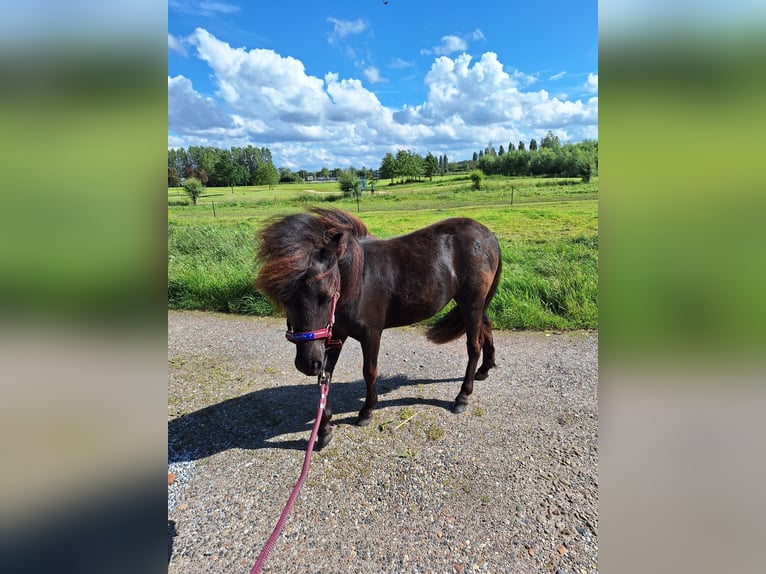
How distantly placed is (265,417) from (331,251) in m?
2.24

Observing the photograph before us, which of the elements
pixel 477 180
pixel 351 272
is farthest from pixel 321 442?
pixel 477 180

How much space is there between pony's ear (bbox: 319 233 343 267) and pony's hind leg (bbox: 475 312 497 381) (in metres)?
2.47

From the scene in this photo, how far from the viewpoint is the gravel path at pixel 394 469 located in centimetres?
248

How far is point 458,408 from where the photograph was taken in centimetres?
415

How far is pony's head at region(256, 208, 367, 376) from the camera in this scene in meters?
2.79

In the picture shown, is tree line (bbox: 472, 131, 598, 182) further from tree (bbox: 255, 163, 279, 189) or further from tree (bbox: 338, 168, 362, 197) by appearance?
tree (bbox: 255, 163, 279, 189)

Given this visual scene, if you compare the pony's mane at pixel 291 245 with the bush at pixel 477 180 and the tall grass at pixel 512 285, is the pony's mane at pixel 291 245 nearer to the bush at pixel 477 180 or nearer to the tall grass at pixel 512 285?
the tall grass at pixel 512 285

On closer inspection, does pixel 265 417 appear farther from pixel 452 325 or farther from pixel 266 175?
pixel 266 175
